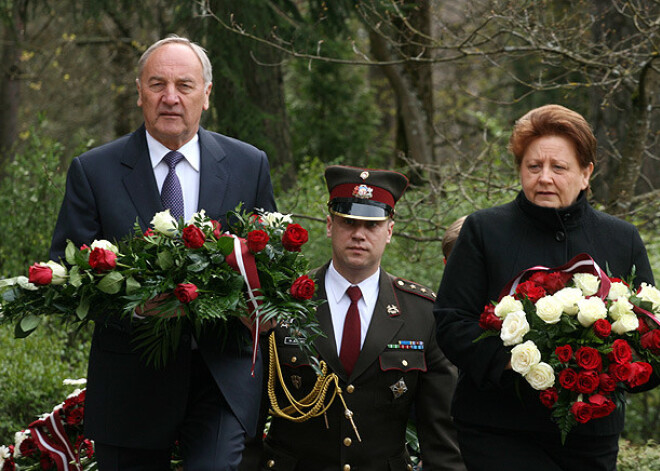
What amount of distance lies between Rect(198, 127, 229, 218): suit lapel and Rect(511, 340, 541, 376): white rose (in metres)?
1.39

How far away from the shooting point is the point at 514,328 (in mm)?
3439

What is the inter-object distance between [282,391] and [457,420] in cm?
96

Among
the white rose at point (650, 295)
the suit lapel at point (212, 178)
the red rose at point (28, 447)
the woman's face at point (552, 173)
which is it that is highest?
the woman's face at point (552, 173)

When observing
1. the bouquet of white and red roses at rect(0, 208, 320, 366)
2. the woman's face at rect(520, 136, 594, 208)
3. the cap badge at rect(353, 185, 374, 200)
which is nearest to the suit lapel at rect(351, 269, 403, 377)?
the cap badge at rect(353, 185, 374, 200)

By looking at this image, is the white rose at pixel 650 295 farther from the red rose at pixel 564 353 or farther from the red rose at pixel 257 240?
the red rose at pixel 257 240

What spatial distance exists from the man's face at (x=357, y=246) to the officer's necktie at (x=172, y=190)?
3.06 feet

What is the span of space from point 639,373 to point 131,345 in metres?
1.99

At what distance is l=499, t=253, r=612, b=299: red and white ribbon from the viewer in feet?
11.6

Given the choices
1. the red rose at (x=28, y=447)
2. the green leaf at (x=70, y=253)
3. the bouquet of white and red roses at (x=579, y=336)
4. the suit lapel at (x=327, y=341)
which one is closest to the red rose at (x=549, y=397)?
the bouquet of white and red roses at (x=579, y=336)

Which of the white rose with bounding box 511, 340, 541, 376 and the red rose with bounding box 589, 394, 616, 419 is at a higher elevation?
the white rose with bounding box 511, 340, 541, 376

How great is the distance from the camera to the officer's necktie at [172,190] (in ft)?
13.0

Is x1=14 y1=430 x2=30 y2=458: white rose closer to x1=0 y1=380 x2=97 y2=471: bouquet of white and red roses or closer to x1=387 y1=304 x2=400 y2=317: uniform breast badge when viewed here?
x1=0 y1=380 x2=97 y2=471: bouquet of white and red roses

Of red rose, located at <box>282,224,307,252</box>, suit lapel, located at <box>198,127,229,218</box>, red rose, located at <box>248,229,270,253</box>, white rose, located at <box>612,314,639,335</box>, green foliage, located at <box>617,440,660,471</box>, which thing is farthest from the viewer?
green foliage, located at <box>617,440,660,471</box>

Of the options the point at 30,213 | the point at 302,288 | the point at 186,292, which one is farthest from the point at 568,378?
the point at 30,213
